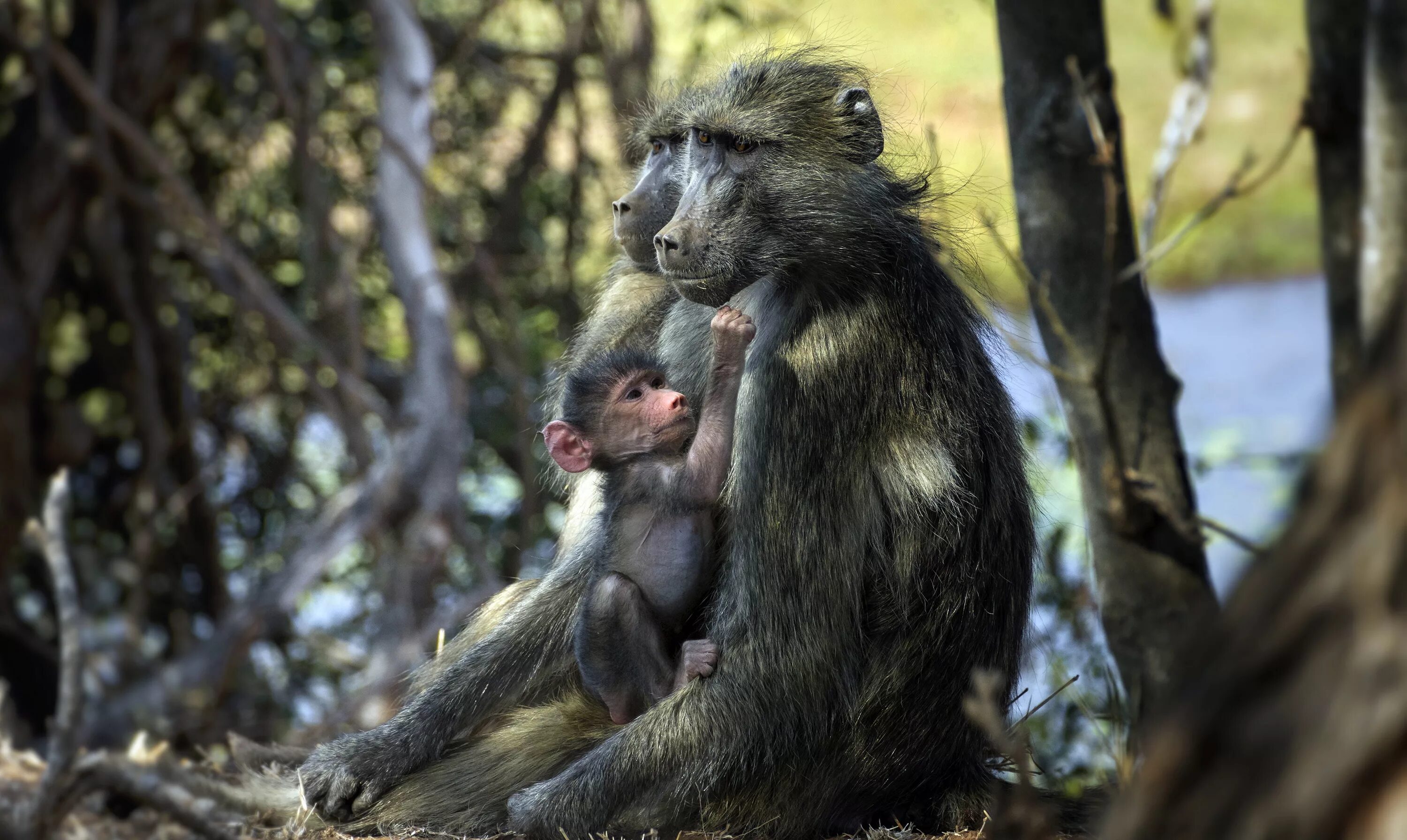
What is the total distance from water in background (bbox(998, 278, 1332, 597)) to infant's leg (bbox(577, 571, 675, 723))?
2.93 meters

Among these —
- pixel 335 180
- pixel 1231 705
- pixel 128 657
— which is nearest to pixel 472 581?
pixel 128 657

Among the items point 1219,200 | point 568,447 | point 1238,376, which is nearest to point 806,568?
point 568,447

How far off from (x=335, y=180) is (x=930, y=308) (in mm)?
4000

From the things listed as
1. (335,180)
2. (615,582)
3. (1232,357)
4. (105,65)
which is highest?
(105,65)

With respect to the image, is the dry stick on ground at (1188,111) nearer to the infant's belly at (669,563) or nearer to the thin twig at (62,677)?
the infant's belly at (669,563)

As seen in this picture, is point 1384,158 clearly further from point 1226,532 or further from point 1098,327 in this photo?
point 1226,532

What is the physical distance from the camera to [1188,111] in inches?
149

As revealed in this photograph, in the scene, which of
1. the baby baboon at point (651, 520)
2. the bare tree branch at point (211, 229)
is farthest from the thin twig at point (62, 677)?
the bare tree branch at point (211, 229)

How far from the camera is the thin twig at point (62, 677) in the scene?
204 cm

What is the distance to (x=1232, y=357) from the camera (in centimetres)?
1118

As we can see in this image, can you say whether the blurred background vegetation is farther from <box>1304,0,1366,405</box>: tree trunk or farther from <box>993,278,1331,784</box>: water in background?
<box>1304,0,1366,405</box>: tree trunk

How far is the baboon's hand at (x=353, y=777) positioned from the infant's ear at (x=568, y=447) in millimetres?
676

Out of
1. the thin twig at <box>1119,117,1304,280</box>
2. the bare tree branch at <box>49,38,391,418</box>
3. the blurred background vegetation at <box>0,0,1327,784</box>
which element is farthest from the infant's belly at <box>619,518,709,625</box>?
the bare tree branch at <box>49,38,391,418</box>

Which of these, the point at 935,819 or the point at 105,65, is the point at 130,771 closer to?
the point at 935,819
